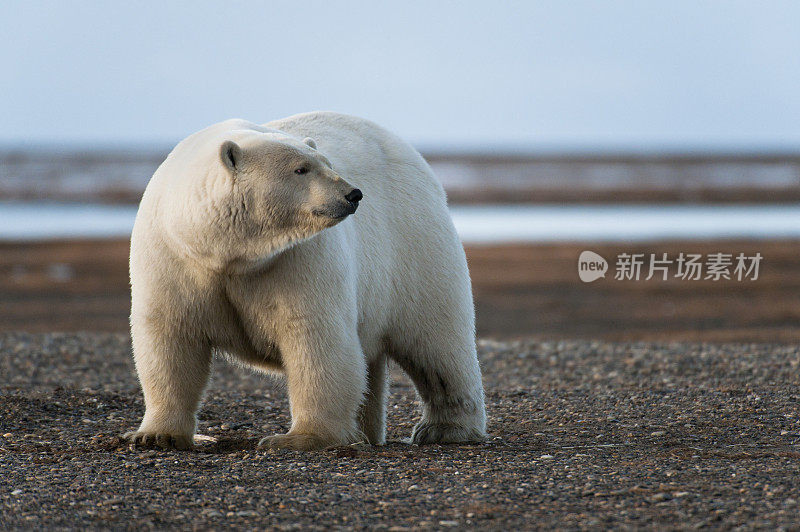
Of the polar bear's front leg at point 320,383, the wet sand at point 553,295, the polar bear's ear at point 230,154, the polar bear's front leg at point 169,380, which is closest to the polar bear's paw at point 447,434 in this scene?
the polar bear's front leg at point 320,383

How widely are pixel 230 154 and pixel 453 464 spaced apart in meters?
1.50

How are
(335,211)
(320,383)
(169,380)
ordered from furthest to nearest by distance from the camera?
(169,380) < (320,383) < (335,211)

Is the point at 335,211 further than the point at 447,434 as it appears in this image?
No

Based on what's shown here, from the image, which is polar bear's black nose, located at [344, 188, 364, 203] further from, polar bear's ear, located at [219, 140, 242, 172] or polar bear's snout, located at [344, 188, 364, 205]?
polar bear's ear, located at [219, 140, 242, 172]

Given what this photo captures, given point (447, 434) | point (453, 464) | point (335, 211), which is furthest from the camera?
point (447, 434)

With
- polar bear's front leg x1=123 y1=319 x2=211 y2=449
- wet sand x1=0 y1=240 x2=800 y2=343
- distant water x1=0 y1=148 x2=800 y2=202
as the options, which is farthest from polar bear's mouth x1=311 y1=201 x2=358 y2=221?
distant water x1=0 y1=148 x2=800 y2=202

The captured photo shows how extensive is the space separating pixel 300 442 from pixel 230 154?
1.22 m

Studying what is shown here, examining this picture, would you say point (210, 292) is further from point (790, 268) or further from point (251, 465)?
point (790, 268)

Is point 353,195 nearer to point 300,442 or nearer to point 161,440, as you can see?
point 300,442

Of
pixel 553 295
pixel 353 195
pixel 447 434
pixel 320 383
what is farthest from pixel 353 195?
pixel 553 295

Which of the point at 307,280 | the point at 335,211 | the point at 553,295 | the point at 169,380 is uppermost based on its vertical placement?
the point at 335,211

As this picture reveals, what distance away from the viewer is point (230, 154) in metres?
4.20

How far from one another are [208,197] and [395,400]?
2.97m

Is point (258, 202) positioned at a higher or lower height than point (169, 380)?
higher
